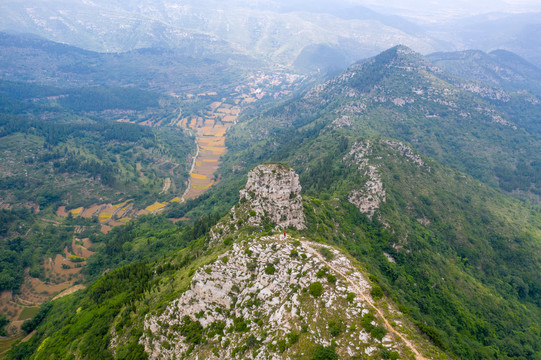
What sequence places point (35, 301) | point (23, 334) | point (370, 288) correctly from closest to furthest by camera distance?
point (370, 288)
point (23, 334)
point (35, 301)

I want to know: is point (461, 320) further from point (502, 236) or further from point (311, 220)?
point (502, 236)

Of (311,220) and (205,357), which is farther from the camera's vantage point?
(311,220)

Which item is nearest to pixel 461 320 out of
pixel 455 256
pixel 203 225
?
pixel 455 256

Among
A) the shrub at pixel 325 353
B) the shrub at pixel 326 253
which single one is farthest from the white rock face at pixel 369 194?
the shrub at pixel 325 353

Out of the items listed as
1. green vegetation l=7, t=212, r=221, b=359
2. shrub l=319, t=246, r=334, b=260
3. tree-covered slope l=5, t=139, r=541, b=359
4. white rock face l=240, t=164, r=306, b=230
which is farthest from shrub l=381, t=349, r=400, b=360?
white rock face l=240, t=164, r=306, b=230

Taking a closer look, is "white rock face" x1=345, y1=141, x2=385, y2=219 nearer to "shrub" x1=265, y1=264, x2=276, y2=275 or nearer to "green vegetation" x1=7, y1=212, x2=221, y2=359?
"green vegetation" x1=7, y1=212, x2=221, y2=359
